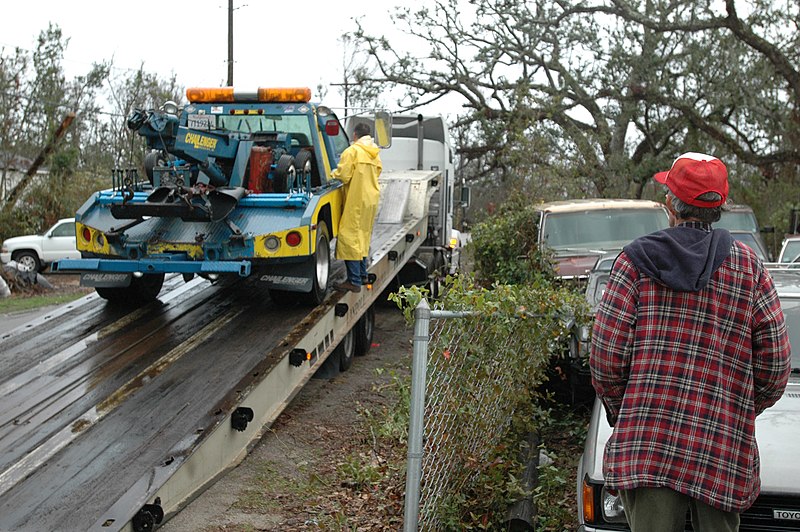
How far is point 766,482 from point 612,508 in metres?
0.68

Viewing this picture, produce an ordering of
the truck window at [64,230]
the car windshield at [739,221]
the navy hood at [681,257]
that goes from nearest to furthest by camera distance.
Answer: the navy hood at [681,257]
the car windshield at [739,221]
the truck window at [64,230]

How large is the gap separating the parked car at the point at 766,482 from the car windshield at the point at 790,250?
1133 centimetres

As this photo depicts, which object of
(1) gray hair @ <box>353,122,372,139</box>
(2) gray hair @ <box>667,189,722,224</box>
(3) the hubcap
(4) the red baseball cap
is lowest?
(3) the hubcap

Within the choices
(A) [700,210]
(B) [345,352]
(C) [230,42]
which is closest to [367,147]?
(B) [345,352]

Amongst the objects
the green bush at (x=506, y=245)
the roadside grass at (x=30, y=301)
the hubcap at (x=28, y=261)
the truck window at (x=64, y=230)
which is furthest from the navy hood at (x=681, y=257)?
the truck window at (x=64, y=230)

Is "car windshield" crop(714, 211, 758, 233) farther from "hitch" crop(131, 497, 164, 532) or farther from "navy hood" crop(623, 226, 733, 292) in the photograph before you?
"navy hood" crop(623, 226, 733, 292)

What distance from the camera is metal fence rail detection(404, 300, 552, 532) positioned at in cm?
417

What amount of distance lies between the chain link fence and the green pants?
47.1 inches

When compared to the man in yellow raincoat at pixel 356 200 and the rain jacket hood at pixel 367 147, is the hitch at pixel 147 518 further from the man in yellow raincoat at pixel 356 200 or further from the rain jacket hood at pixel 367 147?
the rain jacket hood at pixel 367 147

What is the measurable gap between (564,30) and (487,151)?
4.73 metres

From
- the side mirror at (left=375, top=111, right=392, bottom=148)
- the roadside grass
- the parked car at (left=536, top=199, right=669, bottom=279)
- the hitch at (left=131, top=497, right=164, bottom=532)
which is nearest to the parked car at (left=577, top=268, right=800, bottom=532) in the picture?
the hitch at (left=131, top=497, right=164, bottom=532)

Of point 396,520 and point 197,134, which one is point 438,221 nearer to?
point 197,134

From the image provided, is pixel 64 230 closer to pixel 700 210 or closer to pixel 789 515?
pixel 789 515

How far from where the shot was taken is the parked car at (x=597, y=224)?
12391mm
